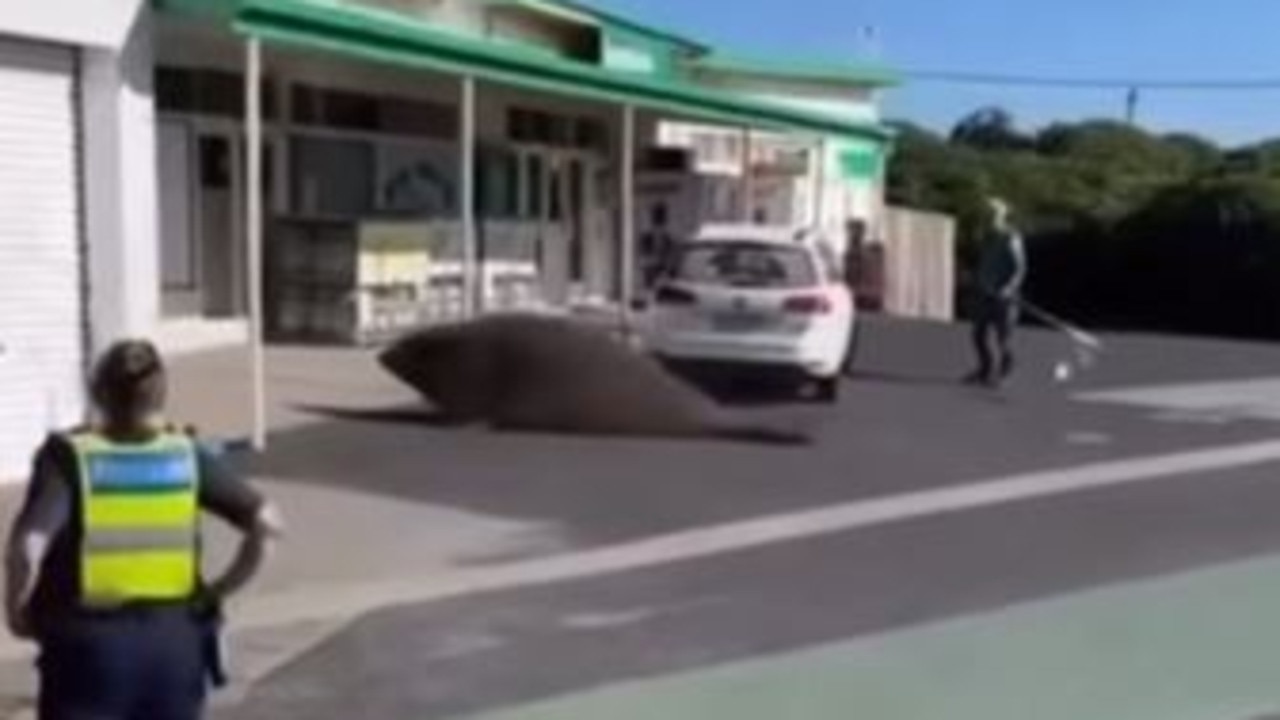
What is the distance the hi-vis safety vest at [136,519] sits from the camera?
19.7 feet

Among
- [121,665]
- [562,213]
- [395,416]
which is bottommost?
[395,416]

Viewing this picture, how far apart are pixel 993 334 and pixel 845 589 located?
13.5 m

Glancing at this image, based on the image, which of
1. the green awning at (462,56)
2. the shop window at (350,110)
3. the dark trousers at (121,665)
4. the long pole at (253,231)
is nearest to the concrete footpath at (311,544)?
the long pole at (253,231)

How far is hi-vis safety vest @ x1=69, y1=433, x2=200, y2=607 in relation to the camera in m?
6.01

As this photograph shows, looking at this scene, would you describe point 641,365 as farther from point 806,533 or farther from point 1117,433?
point 806,533

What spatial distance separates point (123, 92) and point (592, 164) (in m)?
21.4

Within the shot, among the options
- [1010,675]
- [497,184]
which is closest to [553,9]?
[497,184]

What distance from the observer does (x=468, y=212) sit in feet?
80.2

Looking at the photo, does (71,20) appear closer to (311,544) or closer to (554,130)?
(311,544)

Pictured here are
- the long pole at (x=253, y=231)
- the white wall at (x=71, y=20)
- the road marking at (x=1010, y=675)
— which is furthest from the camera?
the long pole at (x=253, y=231)

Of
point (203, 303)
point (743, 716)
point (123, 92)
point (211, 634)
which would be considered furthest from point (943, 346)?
point (211, 634)

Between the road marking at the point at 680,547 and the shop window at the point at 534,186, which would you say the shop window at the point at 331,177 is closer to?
the shop window at the point at 534,186

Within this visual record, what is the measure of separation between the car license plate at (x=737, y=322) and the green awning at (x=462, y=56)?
324cm

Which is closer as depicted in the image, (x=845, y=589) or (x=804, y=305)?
(x=845, y=589)
